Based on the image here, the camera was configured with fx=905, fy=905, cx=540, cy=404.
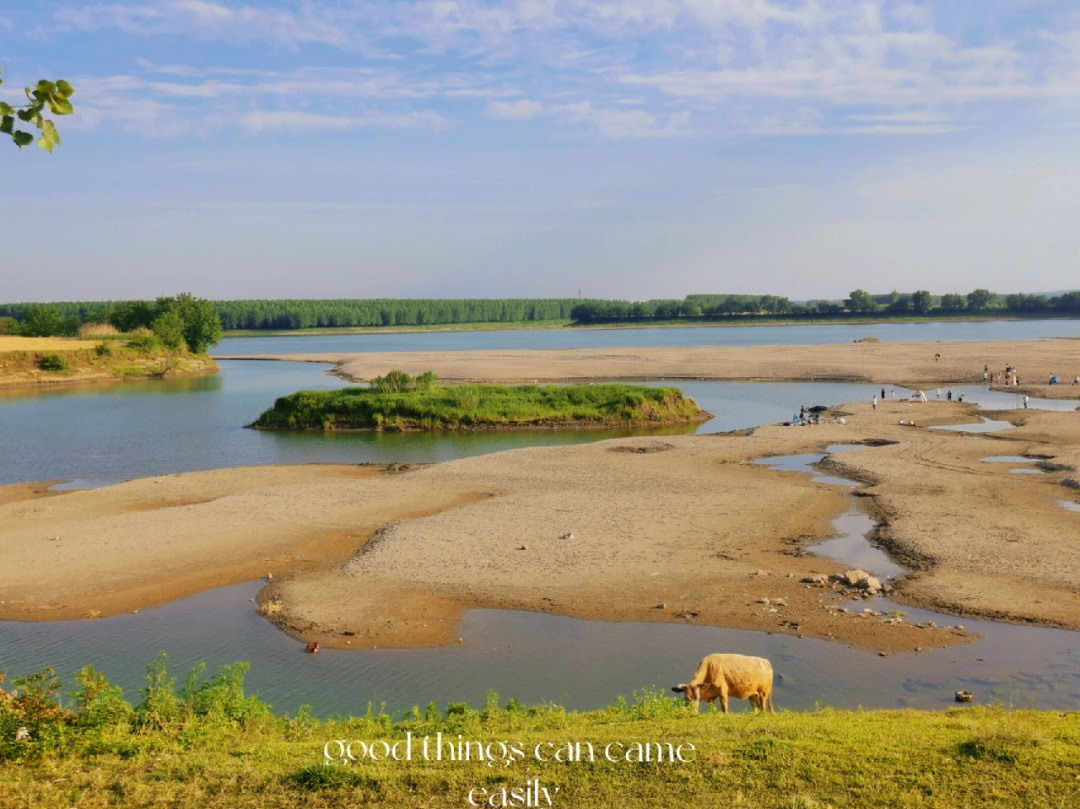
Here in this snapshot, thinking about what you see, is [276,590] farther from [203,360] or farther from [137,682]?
[203,360]

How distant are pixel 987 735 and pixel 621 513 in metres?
16.3

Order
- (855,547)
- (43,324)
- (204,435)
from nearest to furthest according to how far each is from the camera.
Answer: (855,547) < (204,435) < (43,324)

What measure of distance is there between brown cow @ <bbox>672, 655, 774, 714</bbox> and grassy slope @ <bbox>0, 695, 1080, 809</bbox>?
1844mm

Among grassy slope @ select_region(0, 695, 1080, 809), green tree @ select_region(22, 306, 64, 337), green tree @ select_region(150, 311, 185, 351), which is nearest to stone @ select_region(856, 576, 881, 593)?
grassy slope @ select_region(0, 695, 1080, 809)

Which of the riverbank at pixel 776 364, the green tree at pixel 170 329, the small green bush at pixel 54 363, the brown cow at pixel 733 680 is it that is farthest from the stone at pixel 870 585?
the green tree at pixel 170 329

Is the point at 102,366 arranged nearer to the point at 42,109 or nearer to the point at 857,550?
the point at 857,550

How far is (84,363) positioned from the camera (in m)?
92.9

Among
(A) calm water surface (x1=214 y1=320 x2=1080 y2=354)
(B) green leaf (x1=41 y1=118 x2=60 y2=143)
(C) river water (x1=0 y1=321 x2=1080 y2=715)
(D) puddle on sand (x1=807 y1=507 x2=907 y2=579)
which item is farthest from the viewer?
(A) calm water surface (x1=214 y1=320 x2=1080 y2=354)

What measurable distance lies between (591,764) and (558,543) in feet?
44.1

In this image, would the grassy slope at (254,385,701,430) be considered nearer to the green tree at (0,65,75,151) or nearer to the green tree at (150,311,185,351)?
the green tree at (0,65,75,151)

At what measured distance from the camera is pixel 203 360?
4090 inches

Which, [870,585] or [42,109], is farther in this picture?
[870,585]

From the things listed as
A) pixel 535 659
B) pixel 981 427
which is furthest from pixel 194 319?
pixel 535 659

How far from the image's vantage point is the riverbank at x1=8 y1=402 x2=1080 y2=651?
18.0 m
